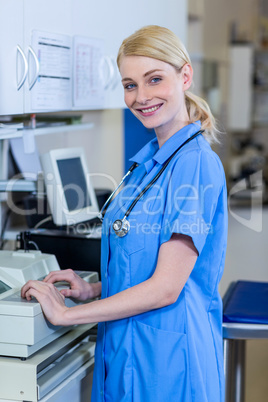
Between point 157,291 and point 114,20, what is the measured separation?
53.9 inches

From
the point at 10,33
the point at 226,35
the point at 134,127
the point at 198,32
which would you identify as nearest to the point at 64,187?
the point at 10,33

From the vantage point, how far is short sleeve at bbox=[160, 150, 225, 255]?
1.33m

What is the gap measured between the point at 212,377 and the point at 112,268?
1.19ft

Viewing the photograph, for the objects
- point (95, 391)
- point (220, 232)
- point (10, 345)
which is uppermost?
point (220, 232)

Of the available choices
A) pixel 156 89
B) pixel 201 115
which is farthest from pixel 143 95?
pixel 201 115

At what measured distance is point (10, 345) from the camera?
142 cm

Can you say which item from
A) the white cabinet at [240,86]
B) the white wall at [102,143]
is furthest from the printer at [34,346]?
the white cabinet at [240,86]

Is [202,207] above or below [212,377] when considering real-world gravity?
above

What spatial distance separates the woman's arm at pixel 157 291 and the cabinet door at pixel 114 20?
1.04m

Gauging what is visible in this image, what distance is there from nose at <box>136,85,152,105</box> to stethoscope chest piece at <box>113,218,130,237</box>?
29cm

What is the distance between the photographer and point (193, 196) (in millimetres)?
1329

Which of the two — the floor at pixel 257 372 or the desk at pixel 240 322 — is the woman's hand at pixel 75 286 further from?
the floor at pixel 257 372

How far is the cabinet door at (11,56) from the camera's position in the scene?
5.33 feet

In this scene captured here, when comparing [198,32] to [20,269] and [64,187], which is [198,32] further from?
[20,269]
